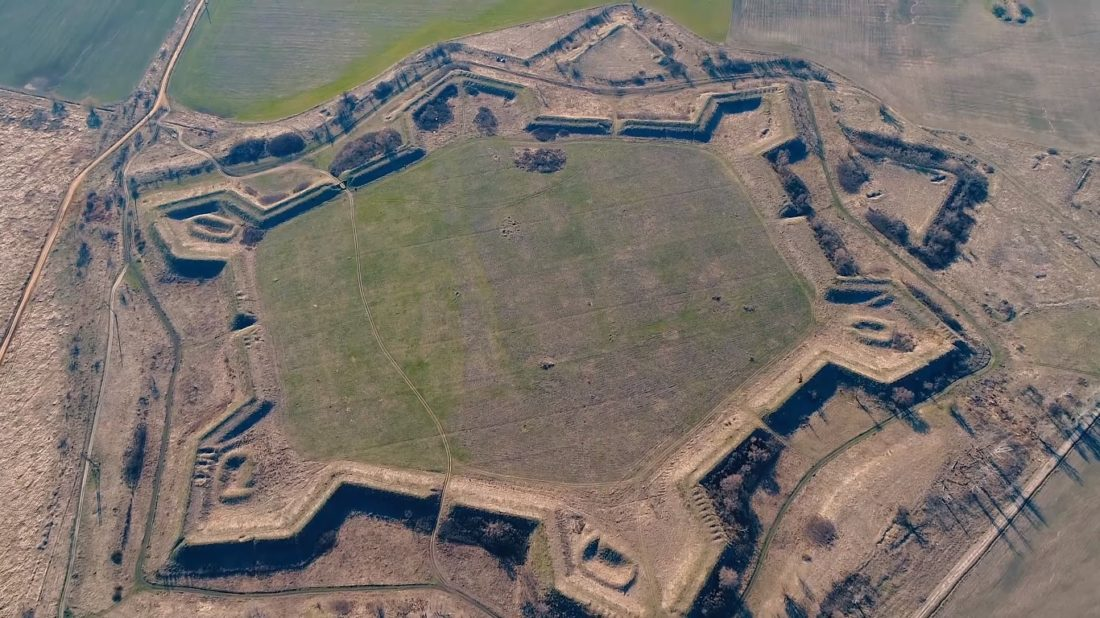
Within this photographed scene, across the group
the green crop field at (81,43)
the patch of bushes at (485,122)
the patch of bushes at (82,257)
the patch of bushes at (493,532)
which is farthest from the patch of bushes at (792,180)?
the green crop field at (81,43)

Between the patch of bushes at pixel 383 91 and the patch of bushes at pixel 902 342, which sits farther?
the patch of bushes at pixel 383 91

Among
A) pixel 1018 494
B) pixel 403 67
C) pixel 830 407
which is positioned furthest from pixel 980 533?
pixel 403 67

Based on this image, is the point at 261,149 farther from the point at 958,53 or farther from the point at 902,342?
the point at 958,53

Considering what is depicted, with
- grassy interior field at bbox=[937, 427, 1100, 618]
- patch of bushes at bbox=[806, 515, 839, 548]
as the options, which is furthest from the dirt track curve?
grassy interior field at bbox=[937, 427, 1100, 618]

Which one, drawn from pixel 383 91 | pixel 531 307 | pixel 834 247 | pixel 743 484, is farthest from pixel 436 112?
pixel 743 484

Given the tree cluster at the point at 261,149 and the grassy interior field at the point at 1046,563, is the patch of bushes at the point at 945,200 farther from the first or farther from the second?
the tree cluster at the point at 261,149

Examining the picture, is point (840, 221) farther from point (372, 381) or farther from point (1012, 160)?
point (372, 381)
